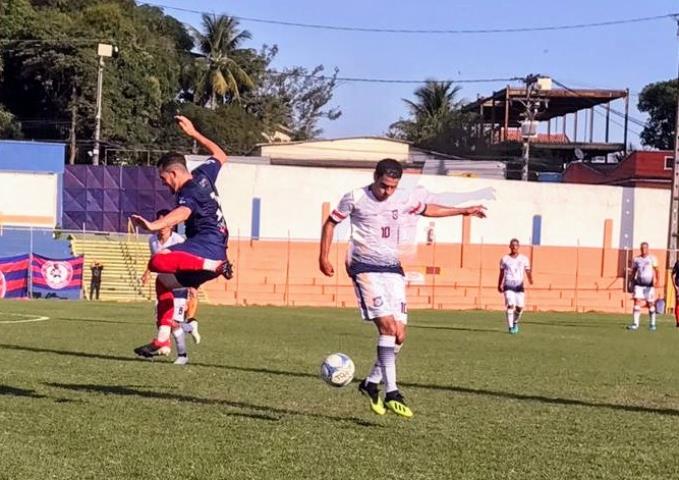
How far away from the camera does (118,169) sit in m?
49.5

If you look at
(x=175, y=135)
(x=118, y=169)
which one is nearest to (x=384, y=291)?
(x=118, y=169)

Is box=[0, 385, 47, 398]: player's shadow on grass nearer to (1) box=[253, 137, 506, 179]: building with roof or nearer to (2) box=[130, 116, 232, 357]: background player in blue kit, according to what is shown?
(2) box=[130, 116, 232, 357]: background player in blue kit

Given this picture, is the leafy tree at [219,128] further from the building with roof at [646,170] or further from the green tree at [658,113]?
the green tree at [658,113]

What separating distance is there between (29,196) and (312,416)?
42798 mm

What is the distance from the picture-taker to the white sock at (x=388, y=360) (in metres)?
8.23

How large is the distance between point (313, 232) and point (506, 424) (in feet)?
122

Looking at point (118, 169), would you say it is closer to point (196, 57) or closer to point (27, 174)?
point (27, 174)

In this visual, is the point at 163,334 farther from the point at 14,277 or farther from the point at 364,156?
the point at 364,156

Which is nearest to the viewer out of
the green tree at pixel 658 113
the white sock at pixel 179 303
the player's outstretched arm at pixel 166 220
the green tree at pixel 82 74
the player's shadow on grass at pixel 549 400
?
the player's outstretched arm at pixel 166 220

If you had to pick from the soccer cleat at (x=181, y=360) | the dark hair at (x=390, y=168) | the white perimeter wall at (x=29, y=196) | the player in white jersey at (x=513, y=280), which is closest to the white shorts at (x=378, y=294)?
the dark hair at (x=390, y=168)

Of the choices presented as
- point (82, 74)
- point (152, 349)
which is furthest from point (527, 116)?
point (152, 349)

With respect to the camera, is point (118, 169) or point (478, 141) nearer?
point (118, 169)

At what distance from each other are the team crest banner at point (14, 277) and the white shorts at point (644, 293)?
2018 centimetres

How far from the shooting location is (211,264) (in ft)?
29.3
